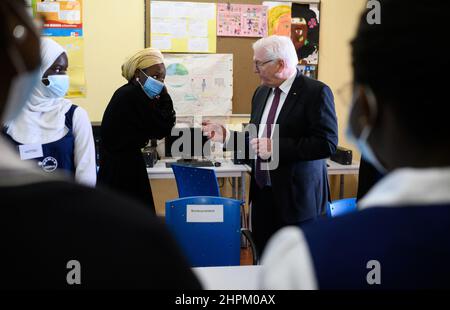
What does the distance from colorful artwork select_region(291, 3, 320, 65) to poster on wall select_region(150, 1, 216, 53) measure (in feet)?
2.54

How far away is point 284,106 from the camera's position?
104 inches

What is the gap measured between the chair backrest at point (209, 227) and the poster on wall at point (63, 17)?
259 centimetres

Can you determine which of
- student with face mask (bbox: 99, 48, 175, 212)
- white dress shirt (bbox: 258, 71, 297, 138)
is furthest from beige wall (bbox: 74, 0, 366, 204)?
white dress shirt (bbox: 258, 71, 297, 138)

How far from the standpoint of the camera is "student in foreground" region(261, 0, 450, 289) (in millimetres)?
616

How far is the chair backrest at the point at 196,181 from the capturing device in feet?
9.86

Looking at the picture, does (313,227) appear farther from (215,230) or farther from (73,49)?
(73,49)

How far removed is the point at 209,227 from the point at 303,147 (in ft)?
2.04

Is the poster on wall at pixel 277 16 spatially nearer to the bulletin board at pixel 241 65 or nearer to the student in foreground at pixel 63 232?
the bulletin board at pixel 241 65

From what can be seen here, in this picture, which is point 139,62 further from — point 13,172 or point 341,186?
point 13,172

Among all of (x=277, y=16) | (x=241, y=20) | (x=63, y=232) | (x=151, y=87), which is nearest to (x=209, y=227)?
(x=151, y=87)

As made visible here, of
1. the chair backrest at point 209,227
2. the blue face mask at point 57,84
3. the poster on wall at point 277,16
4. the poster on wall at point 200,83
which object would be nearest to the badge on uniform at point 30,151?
the blue face mask at point 57,84

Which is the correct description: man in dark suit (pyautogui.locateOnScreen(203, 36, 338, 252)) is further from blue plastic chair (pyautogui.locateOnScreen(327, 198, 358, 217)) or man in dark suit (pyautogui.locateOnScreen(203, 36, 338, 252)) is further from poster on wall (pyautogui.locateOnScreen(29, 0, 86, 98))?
poster on wall (pyautogui.locateOnScreen(29, 0, 86, 98))

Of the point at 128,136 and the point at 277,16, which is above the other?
the point at 277,16

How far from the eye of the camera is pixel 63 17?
431 cm
